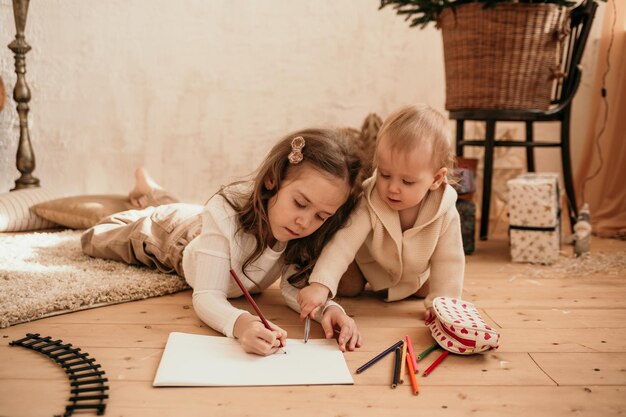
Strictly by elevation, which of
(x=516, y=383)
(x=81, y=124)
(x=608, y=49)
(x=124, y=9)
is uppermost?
(x=124, y=9)

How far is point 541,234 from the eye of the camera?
6.73 ft

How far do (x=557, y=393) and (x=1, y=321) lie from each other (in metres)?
1.13

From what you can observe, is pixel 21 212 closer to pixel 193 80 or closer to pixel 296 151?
pixel 193 80

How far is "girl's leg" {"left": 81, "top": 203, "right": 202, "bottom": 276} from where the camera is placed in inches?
65.5

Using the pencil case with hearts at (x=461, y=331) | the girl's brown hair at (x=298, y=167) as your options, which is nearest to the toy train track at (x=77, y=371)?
the girl's brown hair at (x=298, y=167)

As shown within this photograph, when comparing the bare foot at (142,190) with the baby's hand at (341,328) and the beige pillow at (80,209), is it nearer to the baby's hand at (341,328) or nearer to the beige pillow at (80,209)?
the beige pillow at (80,209)

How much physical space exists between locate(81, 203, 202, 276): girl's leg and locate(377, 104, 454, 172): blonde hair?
68cm

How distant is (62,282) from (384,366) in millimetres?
932

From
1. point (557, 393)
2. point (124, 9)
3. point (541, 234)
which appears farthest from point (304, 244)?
point (124, 9)

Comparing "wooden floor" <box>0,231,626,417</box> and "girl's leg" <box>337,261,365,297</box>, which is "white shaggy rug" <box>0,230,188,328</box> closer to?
"wooden floor" <box>0,231,626,417</box>

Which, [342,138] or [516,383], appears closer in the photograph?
[516,383]

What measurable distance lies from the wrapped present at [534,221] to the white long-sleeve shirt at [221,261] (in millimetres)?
1062

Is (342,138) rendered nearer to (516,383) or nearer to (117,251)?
(516,383)

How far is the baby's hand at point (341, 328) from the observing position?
1156 millimetres
